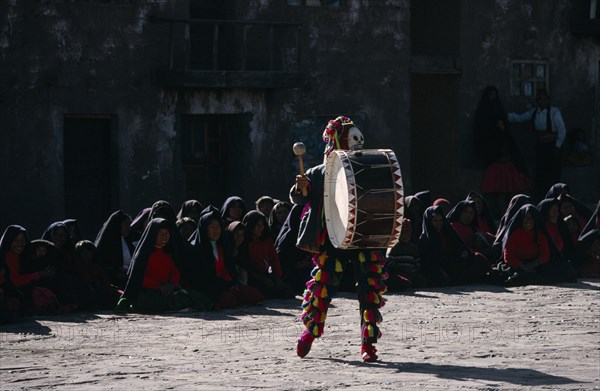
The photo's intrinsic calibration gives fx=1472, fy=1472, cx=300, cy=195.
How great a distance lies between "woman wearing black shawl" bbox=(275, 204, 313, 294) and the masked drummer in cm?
447

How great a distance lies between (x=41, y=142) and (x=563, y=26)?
9.56 meters

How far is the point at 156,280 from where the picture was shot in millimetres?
14250

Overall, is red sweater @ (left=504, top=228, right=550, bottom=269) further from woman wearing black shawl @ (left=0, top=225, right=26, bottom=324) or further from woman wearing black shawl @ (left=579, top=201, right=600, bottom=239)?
woman wearing black shawl @ (left=0, top=225, right=26, bottom=324)

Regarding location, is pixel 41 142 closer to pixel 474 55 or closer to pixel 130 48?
pixel 130 48

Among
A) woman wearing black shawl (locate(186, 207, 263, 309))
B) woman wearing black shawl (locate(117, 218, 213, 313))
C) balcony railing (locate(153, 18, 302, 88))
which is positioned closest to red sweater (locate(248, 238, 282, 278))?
woman wearing black shawl (locate(186, 207, 263, 309))

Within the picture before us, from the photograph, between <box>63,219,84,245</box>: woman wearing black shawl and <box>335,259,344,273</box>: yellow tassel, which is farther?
<box>63,219,84,245</box>: woman wearing black shawl

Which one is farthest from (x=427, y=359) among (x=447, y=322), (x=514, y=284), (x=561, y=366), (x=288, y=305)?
(x=514, y=284)

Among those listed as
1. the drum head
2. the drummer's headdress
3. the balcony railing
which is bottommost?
the drum head

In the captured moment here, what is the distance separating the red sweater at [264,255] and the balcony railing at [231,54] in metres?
6.11

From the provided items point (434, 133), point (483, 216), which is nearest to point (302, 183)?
point (483, 216)

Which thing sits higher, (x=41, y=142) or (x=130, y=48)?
(x=130, y=48)

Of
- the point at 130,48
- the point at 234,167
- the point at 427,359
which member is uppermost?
the point at 130,48

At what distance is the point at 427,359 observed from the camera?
11.3 metres

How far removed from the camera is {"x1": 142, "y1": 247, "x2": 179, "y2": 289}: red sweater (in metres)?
14.2
